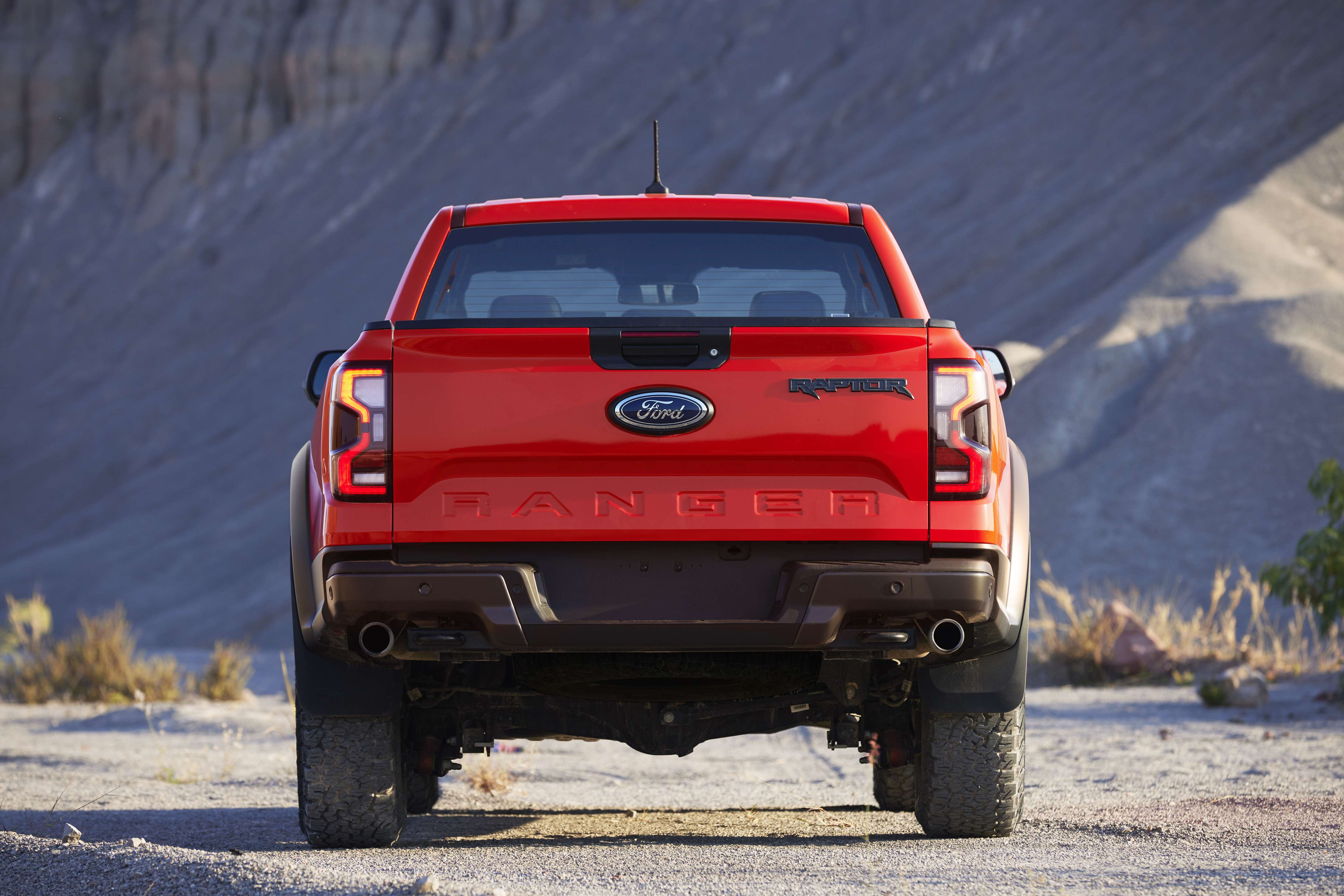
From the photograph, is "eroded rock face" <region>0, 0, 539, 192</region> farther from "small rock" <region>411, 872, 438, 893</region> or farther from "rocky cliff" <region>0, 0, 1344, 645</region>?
"small rock" <region>411, 872, 438, 893</region>

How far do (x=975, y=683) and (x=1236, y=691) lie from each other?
7.06 metres

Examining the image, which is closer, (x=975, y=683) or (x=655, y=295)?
(x=975, y=683)

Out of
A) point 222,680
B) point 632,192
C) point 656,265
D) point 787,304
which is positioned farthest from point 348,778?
point 632,192

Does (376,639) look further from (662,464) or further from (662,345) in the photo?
(662,345)

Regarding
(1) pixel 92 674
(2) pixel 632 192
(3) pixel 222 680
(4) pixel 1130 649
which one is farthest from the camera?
(2) pixel 632 192

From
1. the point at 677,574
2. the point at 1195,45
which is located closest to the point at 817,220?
the point at 677,574

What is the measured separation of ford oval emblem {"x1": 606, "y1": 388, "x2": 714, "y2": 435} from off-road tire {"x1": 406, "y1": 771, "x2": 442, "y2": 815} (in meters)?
2.55

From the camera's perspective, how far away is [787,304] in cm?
506

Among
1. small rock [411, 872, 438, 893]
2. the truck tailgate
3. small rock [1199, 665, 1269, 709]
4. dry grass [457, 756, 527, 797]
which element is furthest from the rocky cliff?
small rock [411, 872, 438, 893]

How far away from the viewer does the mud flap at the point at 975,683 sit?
4758 millimetres

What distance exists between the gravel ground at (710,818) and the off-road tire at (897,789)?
0.07 meters

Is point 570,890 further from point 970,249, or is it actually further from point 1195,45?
point 1195,45

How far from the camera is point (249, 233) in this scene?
51.5 meters

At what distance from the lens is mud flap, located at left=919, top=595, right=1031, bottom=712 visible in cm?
476
